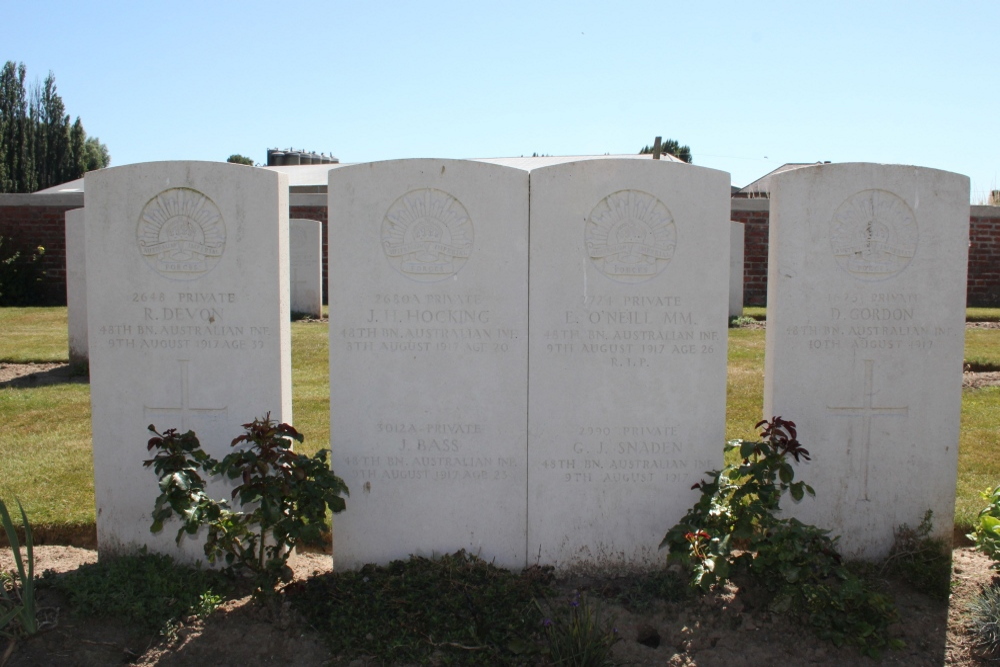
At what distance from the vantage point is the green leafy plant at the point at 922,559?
399 cm

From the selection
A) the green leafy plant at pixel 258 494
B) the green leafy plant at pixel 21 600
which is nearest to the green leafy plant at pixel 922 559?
the green leafy plant at pixel 258 494

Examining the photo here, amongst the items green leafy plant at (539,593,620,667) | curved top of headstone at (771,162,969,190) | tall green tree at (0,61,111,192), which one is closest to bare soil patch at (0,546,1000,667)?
green leafy plant at (539,593,620,667)

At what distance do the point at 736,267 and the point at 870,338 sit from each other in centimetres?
768

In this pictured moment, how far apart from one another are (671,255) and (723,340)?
20.3 inches

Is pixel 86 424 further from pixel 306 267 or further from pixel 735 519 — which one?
pixel 306 267

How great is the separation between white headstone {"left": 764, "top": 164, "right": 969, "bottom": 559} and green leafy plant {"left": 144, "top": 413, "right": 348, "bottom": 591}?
2.40 metres

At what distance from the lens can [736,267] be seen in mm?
11742

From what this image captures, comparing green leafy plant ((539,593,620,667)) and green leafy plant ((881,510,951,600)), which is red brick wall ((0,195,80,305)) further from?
green leafy plant ((881,510,951,600))

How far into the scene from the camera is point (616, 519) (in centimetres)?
426

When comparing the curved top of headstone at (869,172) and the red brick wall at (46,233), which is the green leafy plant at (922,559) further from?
the red brick wall at (46,233)

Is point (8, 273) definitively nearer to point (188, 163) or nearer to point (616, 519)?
point (188, 163)

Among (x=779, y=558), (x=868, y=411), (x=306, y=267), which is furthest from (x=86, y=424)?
(x=306, y=267)

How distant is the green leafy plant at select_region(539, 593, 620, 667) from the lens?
10.9ft

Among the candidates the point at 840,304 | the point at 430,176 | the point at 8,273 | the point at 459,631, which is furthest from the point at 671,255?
the point at 8,273
